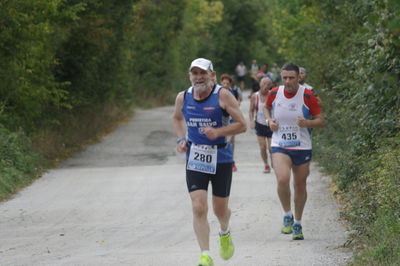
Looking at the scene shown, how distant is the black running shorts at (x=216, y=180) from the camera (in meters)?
8.17

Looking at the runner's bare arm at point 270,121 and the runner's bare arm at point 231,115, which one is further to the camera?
the runner's bare arm at point 270,121

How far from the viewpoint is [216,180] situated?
8289mm

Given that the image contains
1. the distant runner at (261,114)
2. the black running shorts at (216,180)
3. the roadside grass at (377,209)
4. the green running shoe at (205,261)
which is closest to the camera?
the roadside grass at (377,209)

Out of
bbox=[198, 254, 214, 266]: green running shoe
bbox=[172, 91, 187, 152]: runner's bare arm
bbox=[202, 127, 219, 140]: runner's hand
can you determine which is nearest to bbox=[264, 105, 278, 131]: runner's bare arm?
bbox=[172, 91, 187, 152]: runner's bare arm

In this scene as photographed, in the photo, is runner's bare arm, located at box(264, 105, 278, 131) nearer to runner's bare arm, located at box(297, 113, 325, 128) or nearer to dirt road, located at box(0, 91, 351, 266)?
runner's bare arm, located at box(297, 113, 325, 128)

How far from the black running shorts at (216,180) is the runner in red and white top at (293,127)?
5.72 feet

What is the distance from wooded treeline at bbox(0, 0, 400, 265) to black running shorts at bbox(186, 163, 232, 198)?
1480mm

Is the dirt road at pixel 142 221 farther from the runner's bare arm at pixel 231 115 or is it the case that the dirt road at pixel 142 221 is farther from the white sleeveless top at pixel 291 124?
the runner's bare arm at pixel 231 115

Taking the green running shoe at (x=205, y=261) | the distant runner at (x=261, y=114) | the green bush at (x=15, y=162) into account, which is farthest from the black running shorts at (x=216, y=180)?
the distant runner at (x=261, y=114)

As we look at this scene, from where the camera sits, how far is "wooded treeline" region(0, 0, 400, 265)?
28.3ft

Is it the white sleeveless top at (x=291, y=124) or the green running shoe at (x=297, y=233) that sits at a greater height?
the white sleeveless top at (x=291, y=124)

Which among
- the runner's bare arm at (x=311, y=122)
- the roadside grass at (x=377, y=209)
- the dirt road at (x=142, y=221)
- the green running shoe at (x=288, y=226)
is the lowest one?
the dirt road at (x=142, y=221)

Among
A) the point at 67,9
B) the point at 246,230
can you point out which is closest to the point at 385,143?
the point at 246,230

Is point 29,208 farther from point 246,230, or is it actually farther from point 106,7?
point 106,7
